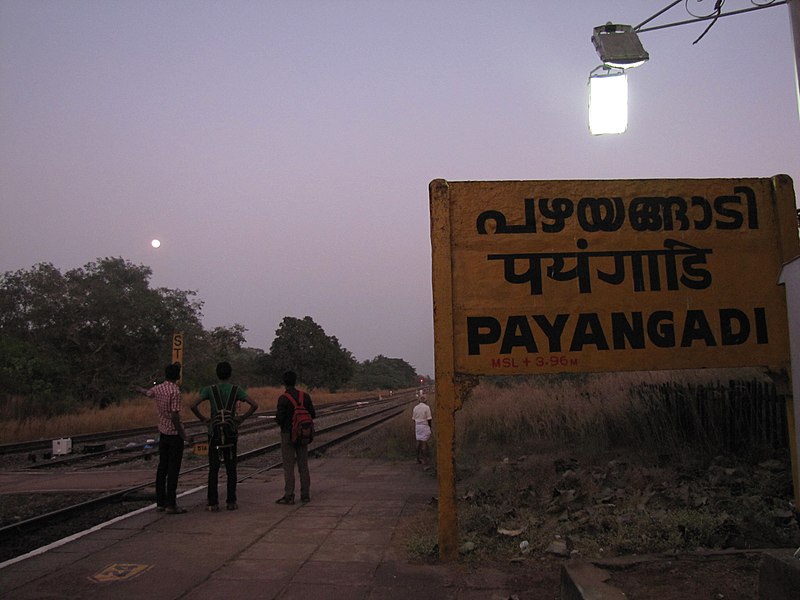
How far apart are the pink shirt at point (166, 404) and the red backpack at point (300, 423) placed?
141 centimetres

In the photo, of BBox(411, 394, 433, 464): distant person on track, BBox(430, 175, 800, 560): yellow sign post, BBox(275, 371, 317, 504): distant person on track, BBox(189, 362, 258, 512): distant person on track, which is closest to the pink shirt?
BBox(189, 362, 258, 512): distant person on track

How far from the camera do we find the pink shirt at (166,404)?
24.5ft

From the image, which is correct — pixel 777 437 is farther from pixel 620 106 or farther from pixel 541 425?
pixel 620 106

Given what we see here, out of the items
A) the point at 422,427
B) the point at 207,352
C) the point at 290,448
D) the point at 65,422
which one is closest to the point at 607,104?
the point at 290,448

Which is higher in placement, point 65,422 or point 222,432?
point 222,432

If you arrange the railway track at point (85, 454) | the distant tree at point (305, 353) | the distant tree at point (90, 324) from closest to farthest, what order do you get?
the railway track at point (85, 454)
the distant tree at point (90, 324)
the distant tree at point (305, 353)

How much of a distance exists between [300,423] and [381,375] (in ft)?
435

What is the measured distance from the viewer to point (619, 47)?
253 inches

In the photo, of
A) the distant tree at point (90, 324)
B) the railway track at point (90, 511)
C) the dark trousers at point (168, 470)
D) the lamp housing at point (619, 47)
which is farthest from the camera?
the distant tree at point (90, 324)

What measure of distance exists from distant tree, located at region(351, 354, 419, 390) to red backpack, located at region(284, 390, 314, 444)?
9630 centimetres

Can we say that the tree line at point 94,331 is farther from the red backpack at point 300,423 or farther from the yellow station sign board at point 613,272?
the yellow station sign board at point 613,272

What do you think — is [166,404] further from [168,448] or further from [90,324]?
[90,324]

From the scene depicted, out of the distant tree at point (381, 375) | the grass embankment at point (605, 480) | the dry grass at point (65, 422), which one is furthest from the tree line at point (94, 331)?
the distant tree at point (381, 375)

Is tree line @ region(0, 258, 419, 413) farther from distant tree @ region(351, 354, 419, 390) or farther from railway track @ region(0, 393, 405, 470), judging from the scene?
distant tree @ region(351, 354, 419, 390)
